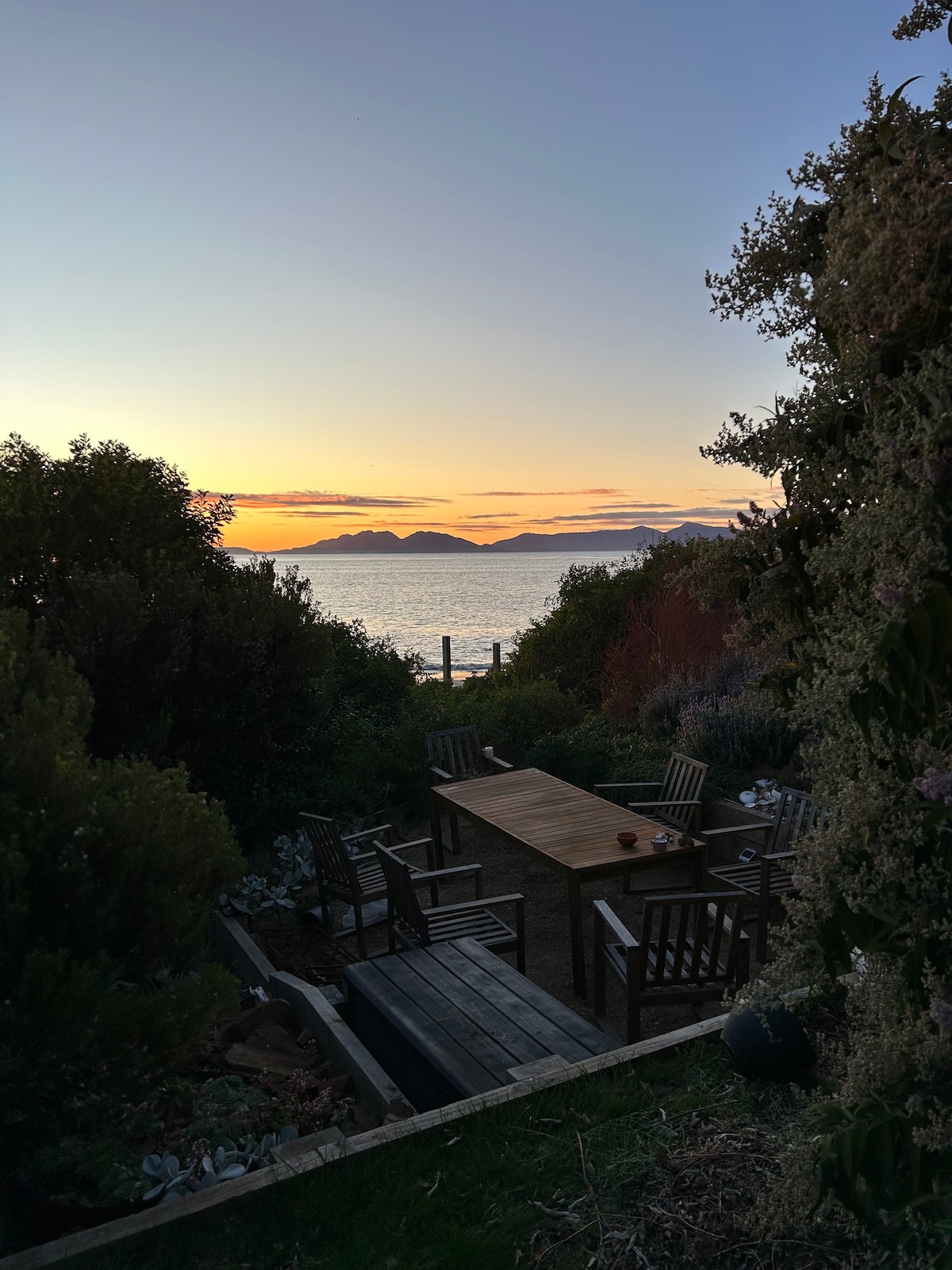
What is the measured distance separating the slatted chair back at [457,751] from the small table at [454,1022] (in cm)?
371

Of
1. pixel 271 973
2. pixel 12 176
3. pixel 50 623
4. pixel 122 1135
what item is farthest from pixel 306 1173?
pixel 12 176

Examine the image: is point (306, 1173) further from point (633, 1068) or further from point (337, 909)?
point (337, 909)

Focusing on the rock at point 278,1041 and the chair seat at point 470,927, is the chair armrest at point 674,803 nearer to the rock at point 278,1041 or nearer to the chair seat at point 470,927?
the chair seat at point 470,927

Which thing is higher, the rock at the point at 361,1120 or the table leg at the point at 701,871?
the table leg at the point at 701,871

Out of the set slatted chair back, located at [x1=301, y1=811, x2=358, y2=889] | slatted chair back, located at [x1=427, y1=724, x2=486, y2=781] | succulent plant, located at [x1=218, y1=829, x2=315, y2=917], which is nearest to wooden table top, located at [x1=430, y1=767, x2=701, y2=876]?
slatted chair back, located at [x1=427, y1=724, x2=486, y2=781]

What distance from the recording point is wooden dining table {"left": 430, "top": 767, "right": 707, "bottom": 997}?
486cm

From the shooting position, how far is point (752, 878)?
545 centimetres

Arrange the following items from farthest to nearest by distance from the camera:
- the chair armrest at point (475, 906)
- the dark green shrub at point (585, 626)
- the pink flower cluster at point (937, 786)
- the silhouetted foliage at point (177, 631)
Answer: the dark green shrub at point (585, 626)
the silhouetted foliage at point (177, 631)
the chair armrest at point (475, 906)
the pink flower cluster at point (937, 786)

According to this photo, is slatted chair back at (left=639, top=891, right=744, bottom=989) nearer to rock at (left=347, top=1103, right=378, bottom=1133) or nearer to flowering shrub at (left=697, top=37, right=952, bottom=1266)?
rock at (left=347, top=1103, right=378, bottom=1133)

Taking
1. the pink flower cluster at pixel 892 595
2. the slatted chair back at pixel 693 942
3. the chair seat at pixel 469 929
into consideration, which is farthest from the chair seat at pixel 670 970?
the pink flower cluster at pixel 892 595

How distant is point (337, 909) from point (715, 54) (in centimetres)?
703

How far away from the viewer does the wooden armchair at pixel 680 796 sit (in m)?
6.08

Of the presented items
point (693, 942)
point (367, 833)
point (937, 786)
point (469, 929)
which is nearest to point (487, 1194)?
point (693, 942)

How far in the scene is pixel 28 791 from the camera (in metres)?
2.79
